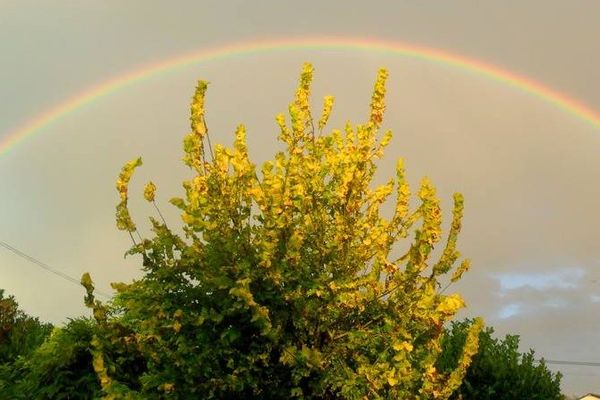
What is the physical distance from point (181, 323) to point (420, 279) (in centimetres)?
265

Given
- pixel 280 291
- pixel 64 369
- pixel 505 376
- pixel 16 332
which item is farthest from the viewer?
pixel 16 332

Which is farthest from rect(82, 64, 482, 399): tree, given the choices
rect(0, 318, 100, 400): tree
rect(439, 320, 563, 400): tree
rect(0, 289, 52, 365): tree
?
rect(0, 289, 52, 365): tree

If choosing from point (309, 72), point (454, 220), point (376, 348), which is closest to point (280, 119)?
point (309, 72)

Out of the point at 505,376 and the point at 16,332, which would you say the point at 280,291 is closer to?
the point at 505,376

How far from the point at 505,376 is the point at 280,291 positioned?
725 cm

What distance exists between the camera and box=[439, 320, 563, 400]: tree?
11945 millimetres

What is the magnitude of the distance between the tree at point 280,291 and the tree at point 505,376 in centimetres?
518

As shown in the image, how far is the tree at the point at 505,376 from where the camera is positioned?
39.2 feet

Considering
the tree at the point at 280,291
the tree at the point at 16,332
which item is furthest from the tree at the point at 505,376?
the tree at the point at 16,332

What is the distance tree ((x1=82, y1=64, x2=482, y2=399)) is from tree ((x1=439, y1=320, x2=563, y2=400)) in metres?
5.18

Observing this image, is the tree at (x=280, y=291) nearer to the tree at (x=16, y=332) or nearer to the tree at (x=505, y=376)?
the tree at (x=505, y=376)

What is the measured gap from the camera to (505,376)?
39.4ft

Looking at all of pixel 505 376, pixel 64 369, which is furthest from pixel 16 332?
pixel 505 376

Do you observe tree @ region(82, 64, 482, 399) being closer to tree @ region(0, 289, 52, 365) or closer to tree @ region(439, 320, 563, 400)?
tree @ region(439, 320, 563, 400)
